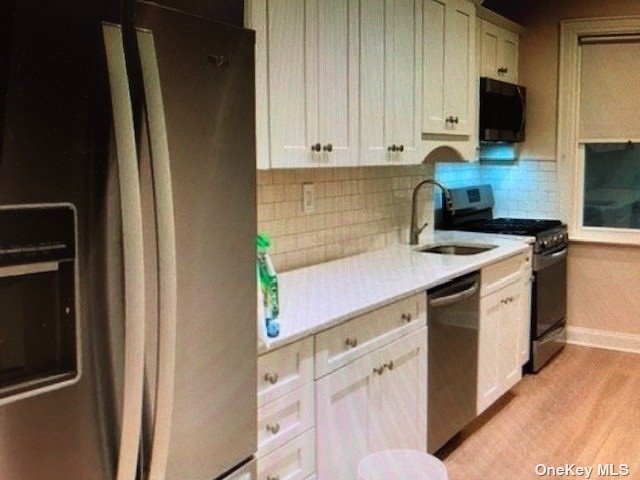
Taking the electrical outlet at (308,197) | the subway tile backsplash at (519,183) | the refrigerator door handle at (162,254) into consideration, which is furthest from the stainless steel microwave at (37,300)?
the subway tile backsplash at (519,183)

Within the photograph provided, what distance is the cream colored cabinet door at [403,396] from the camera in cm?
252

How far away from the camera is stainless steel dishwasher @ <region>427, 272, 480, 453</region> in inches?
113

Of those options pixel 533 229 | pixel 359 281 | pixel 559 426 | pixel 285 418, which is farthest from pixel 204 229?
pixel 533 229

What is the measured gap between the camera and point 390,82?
9.77ft

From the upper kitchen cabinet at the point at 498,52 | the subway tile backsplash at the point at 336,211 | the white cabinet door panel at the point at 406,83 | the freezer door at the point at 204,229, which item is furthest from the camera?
the upper kitchen cabinet at the point at 498,52

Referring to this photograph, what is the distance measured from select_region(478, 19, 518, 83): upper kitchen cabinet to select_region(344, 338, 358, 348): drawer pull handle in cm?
250

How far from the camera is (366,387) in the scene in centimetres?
242

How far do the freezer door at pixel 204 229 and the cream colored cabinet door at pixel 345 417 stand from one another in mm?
562

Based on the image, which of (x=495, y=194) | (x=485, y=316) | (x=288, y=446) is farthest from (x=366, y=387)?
(x=495, y=194)

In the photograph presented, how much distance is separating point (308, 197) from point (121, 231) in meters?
1.87

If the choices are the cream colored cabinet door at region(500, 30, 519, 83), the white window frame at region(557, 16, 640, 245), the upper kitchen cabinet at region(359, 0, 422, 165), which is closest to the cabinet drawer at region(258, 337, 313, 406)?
the upper kitchen cabinet at region(359, 0, 422, 165)

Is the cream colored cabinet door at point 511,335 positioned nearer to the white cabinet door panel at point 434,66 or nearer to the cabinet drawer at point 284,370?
the white cabinet door panel at point 434,66

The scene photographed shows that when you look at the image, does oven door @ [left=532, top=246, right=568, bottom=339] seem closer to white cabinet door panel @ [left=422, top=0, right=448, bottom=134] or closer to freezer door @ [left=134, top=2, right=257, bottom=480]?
white cabinet door panel @ [left=422, top=0, right=448, bottom=134]

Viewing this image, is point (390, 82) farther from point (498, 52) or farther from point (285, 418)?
point (498, 52)
